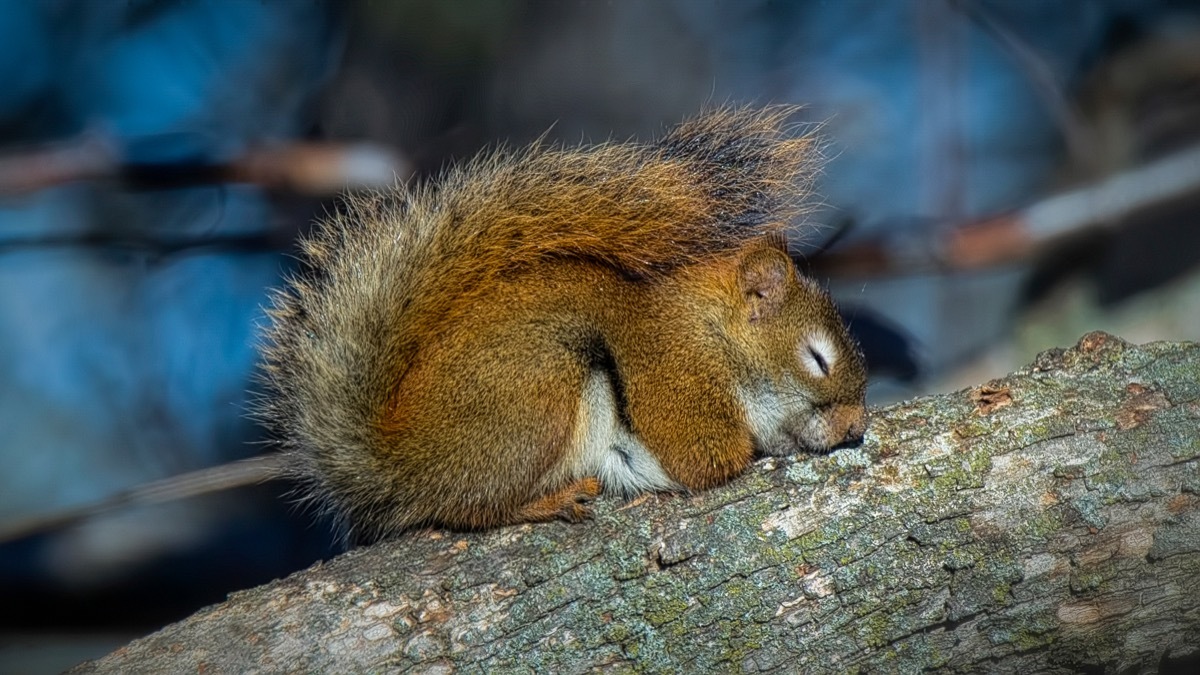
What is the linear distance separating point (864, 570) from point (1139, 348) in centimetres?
81

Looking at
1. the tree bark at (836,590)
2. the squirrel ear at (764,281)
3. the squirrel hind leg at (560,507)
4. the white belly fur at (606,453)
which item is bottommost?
the tree bark at (836,590)

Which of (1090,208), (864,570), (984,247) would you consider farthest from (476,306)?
(1090,208)

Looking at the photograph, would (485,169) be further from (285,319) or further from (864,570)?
(864,570)

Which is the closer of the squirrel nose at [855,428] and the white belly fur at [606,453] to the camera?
the squirrel nose at [855,428]

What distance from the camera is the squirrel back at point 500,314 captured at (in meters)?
2.03

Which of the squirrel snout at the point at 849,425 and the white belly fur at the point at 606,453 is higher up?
the white belly fur at the point at 606,453

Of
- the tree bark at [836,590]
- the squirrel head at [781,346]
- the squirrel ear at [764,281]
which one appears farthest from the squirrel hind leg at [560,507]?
the squirrel ear at [764,281]

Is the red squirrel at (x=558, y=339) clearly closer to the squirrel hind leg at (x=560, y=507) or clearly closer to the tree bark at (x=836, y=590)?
the squirrel hind leg at (x=560, y=507)

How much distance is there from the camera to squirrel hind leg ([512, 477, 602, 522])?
6.53 feet

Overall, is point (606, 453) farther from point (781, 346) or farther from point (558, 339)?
point (781, 346)

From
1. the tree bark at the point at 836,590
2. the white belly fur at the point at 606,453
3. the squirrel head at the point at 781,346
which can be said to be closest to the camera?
the tree bark at the point at 836,590

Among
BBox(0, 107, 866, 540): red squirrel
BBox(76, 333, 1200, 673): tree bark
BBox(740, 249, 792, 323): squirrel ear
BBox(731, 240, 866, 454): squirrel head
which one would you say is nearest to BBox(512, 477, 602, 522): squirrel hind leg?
BBox(0, 107, 866, 540): red squirrel

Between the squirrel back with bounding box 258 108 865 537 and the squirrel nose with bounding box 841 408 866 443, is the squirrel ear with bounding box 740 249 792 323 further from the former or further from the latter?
the squirrel nose with bounding box 841 408 866 443

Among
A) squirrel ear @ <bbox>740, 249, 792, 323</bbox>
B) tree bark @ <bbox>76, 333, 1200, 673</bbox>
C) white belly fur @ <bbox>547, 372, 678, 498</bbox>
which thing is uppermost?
squirrel ear @ <bbox>740, 249, 792, 323</bbox>
